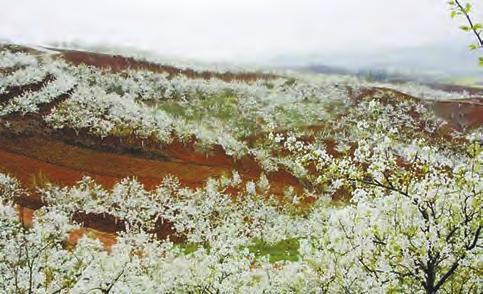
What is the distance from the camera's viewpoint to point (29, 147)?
137875 mm

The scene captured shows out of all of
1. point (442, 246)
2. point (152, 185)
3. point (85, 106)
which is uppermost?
point (442, 246)

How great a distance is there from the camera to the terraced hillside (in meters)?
11.9

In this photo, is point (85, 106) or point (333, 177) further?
point (85, 106)

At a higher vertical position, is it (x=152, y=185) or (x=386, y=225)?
(x=386, y=225)

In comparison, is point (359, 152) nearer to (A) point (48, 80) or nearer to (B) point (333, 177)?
(B) point (333, 177)

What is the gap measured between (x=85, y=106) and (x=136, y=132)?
18771 mm

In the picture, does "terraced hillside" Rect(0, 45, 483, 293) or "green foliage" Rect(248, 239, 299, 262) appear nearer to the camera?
"terraced hillside" Rect(0, 45, 483, 293)

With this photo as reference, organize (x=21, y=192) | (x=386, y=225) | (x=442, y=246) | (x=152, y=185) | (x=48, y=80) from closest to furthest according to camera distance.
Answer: (x=442, y=246) < (x=386, y=225) < (x=21, y=192) < (x=152, y=185) < (x=48, y=80)

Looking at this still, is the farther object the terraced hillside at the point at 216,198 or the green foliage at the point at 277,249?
the green foliage at the point at 277,249

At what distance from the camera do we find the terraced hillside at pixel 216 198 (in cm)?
1191

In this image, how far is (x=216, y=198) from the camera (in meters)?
113

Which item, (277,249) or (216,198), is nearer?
(277,249)

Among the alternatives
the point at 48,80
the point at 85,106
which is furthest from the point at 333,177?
the point at 48,80

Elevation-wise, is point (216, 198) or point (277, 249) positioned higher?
point (277, 249)
